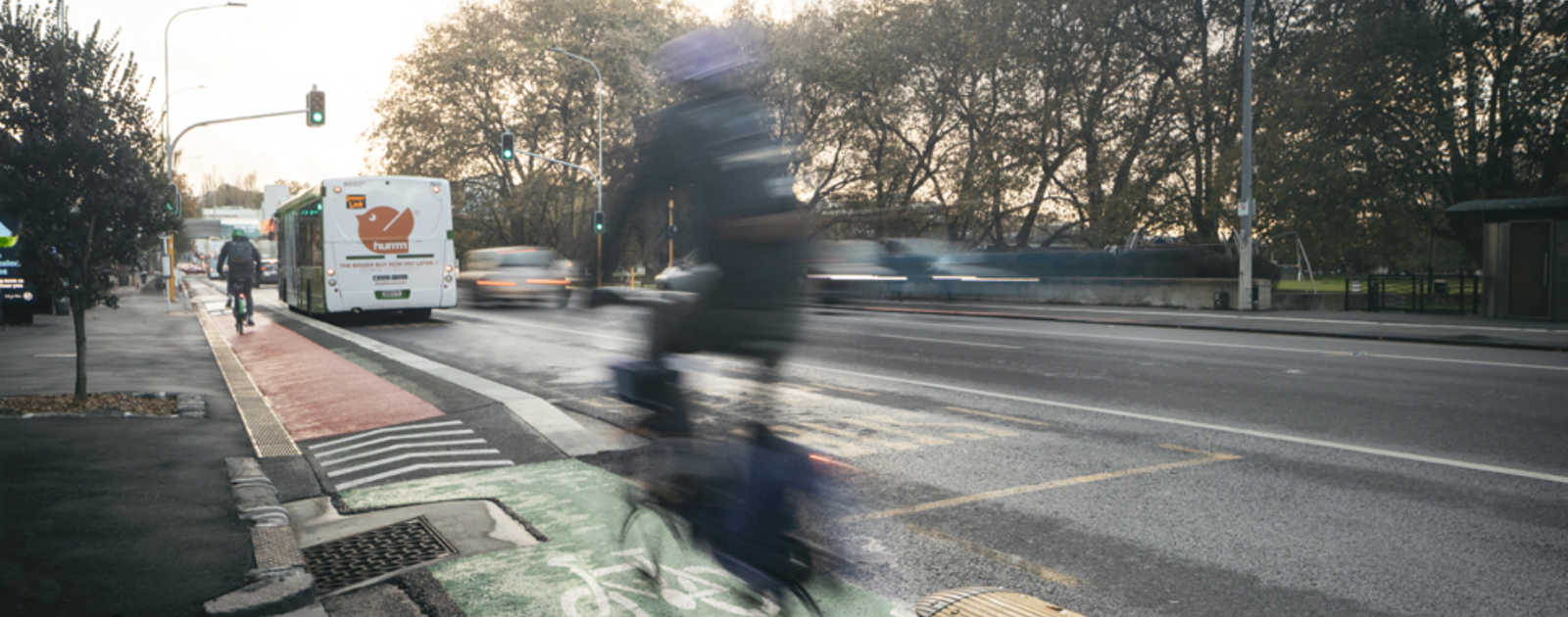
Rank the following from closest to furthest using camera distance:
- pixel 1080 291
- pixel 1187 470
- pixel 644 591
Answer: pixel 644 591 → pixel 1187 470 → pixel 1080 291

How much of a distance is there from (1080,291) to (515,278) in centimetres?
1494

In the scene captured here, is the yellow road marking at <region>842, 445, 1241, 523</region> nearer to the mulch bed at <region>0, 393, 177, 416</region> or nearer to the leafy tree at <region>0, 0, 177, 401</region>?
the mulch bed at <region>0, 393, 177, 416</region>

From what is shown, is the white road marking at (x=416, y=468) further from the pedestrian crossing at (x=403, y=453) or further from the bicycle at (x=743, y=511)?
the bicycle at (x=743, y=511)

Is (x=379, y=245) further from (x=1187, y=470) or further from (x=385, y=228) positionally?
(x=1187, y=470)

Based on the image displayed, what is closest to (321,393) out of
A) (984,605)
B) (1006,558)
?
(1006,558)

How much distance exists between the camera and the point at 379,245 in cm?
1930

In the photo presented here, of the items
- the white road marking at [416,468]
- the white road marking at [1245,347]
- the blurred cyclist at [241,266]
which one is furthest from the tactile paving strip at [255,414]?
the white road marking at [1245,347]

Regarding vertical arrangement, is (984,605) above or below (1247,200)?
below

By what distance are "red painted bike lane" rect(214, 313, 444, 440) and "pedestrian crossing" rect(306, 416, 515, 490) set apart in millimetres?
417

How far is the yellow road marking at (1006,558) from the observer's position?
3770 mm

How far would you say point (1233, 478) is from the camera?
5391 mm

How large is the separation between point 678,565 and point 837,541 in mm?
729

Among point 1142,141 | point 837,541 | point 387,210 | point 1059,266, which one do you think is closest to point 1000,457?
point 837,541

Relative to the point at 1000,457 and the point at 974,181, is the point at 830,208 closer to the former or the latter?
the point at 974,181
